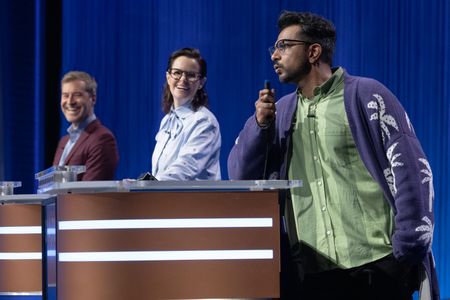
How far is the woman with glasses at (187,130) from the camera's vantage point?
3.61m

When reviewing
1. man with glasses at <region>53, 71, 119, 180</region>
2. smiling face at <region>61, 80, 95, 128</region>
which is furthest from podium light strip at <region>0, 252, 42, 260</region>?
smiling face at <region>61, 80, 95, 128</region>

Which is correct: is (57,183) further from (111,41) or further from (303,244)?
A: (111,41)

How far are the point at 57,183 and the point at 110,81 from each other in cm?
381

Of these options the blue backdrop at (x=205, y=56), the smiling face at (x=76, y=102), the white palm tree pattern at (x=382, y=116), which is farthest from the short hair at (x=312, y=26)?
the blue backdrop at (x=205, y=56)

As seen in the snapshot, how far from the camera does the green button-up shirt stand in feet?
8.28

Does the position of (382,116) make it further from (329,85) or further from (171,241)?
(171,241)

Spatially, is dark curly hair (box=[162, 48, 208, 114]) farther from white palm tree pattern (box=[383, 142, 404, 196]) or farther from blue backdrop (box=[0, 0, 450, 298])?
blue backdrop (box=[0, 0, 450, 298])

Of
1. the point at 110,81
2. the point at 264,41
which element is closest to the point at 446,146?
the point at 264,41

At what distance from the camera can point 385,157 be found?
8.29 feet

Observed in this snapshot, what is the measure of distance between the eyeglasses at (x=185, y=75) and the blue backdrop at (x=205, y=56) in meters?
1.84

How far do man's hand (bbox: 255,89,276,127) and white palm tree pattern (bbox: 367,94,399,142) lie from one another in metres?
0.27

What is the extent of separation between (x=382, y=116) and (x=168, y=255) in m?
0.73

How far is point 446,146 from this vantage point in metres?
5.59

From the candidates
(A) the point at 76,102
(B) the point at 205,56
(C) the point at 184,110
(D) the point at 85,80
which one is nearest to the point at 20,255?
(C) the point at 184,110
